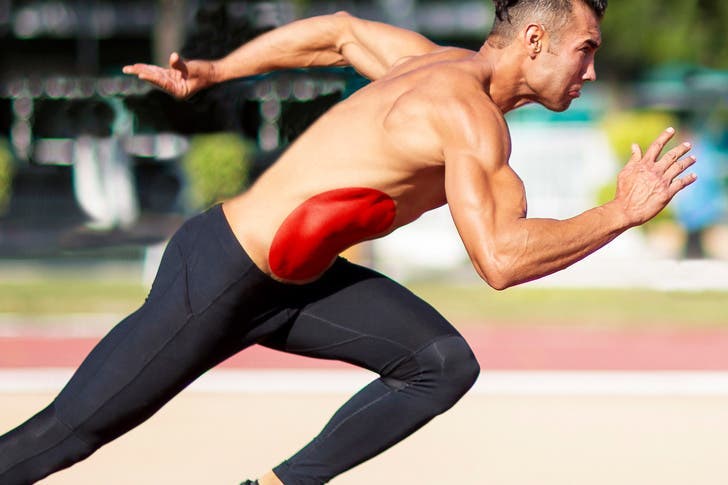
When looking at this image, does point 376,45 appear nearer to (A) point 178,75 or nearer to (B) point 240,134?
(A) point 178,75

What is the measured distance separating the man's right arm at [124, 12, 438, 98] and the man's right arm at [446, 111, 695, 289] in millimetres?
932

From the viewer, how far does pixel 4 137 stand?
24438mm

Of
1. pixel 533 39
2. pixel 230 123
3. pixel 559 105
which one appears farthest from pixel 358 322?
pixel 230 123

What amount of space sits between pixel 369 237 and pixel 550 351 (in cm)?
518

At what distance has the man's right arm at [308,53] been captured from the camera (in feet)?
13.8

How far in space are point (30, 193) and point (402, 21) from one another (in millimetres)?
8598

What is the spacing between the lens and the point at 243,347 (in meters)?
3.85

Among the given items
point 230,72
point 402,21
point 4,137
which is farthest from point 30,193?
point 230,72

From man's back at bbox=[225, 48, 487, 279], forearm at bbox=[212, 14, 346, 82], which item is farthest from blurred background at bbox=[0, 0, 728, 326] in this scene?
man's back at bbox=[225, 48, 487, 279]

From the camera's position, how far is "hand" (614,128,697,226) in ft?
11.2

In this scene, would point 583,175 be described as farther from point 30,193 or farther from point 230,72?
point 30,193

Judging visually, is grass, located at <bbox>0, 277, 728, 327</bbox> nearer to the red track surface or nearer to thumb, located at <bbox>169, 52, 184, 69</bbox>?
the red track surface

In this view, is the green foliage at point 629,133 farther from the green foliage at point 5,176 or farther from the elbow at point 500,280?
the elbow at point 500,280

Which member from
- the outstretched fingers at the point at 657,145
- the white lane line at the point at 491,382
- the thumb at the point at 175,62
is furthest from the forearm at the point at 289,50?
the white lane line at the point at 491,382
